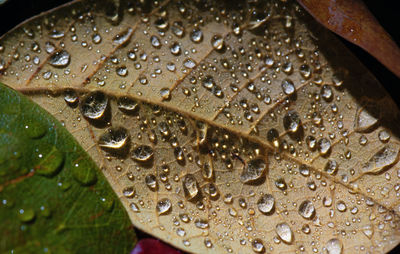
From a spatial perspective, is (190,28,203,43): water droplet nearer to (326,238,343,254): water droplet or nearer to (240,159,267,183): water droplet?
(240,159,267,183): water droplet

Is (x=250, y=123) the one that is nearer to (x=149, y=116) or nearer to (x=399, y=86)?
(x=149, y=116)

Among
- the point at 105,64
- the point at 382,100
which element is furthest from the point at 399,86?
the point at 105,64

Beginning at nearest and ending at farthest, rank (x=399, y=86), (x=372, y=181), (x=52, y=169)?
(x=52, y=169) < (x=372, y=181) < (x=399, y=86)

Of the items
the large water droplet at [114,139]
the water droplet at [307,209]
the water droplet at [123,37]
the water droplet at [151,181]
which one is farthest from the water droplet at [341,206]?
the water droplet at [123,37]

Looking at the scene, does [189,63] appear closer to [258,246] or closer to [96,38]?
[96,38]

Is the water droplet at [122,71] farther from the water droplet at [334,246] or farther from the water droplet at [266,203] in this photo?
the water droplet at [334,246]

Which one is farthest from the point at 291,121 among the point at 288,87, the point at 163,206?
the point at 163,206
